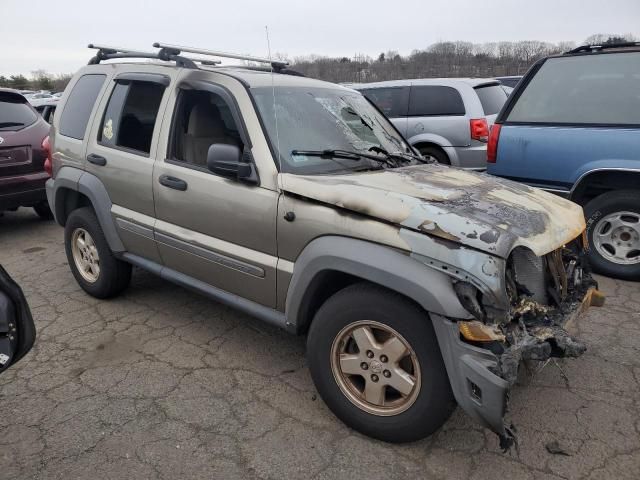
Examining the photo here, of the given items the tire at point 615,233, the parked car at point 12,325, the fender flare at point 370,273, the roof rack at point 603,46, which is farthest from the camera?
the roof rack at point 603,46

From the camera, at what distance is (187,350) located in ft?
11.4

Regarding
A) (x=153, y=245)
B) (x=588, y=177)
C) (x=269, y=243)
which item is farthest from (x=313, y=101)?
(x=588, y=177)

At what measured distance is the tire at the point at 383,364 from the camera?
2285 mm

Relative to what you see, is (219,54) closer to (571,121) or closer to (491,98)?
(571,121)

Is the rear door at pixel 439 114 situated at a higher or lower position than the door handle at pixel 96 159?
higher

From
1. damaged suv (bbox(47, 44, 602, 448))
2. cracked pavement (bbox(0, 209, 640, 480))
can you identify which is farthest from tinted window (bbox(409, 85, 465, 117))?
cracked pavement (bbox(0, 209, 640, 480))

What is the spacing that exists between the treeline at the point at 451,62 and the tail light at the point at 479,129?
2.27 metres

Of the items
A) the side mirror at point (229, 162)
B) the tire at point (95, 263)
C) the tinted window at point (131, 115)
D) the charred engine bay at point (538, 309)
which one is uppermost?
the tinted window at point (131, 115)

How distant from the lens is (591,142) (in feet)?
14.3

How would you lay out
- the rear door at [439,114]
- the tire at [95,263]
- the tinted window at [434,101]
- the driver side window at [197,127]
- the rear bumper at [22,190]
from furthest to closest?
the tinted window at [434,101] → the rear door at [439,114] → the rear bumper at [22,190] → the tire at [95,263] → the driver side window at [197,127]

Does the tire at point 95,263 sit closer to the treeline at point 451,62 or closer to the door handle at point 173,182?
the door handle at point 173,182

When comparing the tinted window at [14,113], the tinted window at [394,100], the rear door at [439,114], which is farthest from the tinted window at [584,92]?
the tinted window at [14,113]

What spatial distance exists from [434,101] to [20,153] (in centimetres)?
582

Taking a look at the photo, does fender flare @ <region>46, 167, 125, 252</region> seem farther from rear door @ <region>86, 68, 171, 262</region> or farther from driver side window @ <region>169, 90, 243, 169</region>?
driver side window @ <region>169, 90, 243, 169</region>
